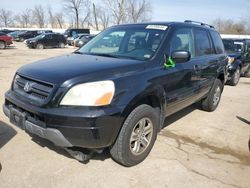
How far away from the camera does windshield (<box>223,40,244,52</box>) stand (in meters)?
11.6

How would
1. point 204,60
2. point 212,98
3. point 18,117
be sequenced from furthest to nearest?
point 212,98 < point 204,60 < point 18,117

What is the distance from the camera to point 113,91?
10.2 feet

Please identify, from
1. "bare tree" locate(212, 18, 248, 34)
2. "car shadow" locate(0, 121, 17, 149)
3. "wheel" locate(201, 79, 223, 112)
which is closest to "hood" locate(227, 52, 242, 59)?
"wheel" locate(201, 79, 223, 112)

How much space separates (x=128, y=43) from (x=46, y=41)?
1007 inches

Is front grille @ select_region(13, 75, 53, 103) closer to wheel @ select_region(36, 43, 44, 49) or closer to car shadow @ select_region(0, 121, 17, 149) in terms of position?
car shadow @ select_region(0, 121, 17, 149)

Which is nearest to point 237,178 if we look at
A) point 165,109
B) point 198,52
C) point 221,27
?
point 165,109

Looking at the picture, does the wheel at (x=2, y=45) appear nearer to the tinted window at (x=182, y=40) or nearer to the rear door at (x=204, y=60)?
the rear door at (x=204, y=60)

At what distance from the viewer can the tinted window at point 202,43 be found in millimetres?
5137

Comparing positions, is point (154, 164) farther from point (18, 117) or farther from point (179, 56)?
point (18, 117)

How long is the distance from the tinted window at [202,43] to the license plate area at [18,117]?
325cm

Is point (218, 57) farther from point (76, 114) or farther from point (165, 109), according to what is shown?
point (76, 114)

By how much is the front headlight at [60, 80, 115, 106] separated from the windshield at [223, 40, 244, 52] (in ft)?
32.8

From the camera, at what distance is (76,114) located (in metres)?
2.95

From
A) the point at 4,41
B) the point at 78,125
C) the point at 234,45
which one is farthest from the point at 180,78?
the point at 4,41
